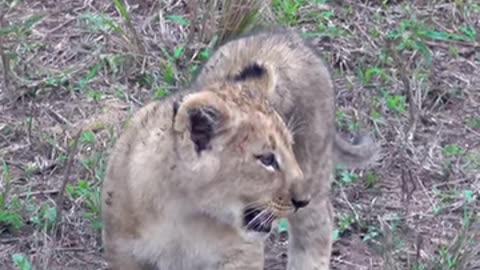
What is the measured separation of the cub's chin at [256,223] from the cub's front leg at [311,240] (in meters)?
0.81

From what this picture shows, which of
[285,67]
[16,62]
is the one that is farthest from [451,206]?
[16,62]

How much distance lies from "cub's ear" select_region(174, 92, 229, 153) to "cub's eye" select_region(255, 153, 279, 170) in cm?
18

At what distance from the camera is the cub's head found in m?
4.50

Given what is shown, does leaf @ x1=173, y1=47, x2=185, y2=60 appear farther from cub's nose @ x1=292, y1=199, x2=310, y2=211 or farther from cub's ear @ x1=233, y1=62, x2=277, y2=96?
cub's nose @ x1=292, y1=199, x2=310, y2=211

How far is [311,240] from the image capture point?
5566 mm

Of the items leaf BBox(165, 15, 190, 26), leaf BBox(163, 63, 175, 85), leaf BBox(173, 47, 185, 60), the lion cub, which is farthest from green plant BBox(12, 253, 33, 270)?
leaf BBox(165, 15, 190, 26)

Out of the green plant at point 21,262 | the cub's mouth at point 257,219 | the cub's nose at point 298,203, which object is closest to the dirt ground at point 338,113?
the green plant at point 21,262

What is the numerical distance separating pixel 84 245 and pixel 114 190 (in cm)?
88

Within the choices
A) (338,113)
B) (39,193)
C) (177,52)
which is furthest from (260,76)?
(177,52)

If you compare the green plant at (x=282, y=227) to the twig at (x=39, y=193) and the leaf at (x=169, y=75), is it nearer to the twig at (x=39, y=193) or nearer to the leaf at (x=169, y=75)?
the twig at (x=39, y=193)

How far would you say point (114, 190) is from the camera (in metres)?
4.76

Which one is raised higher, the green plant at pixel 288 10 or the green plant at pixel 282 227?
the green plant at pixel 282 227

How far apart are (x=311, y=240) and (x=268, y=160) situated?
104cm

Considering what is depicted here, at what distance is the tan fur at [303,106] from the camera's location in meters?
5.24
